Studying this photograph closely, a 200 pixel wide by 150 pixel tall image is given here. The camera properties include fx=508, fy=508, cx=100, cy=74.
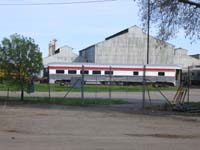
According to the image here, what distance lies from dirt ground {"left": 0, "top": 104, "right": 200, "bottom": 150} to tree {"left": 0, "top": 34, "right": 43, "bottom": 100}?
10532 millimetres

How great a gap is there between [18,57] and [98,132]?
18.1 metres

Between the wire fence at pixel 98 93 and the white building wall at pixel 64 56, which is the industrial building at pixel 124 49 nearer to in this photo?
the white building wall at pixel 64 56

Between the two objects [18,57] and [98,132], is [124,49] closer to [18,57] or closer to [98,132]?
[18,57]

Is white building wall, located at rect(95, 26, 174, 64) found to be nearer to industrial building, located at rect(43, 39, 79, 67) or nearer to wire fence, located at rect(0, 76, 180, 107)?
industrial building, located at rect(43, 39, 79, 67)

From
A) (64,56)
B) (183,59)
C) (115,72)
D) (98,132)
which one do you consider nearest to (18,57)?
(98,132)

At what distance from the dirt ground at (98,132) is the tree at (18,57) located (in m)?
10.5

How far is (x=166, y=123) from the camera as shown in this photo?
2073 centimetres

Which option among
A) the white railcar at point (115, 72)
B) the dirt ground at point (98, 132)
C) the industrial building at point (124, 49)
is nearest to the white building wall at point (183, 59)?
the industrial building at point (124, 49)

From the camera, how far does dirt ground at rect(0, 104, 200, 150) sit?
43.8ft

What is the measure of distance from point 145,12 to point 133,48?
275ft

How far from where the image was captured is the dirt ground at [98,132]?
13336mm

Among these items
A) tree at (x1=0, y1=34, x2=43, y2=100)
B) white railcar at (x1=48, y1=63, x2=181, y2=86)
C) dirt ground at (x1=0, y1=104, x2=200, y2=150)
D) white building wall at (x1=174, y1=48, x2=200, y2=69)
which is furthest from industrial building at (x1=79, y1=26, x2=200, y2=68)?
dirt ground at (x1=0, y1=104, x2=200, y2=150)

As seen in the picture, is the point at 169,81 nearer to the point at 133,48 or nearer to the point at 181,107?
the point at 133,48

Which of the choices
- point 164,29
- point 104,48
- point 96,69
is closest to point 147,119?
point 164,29
